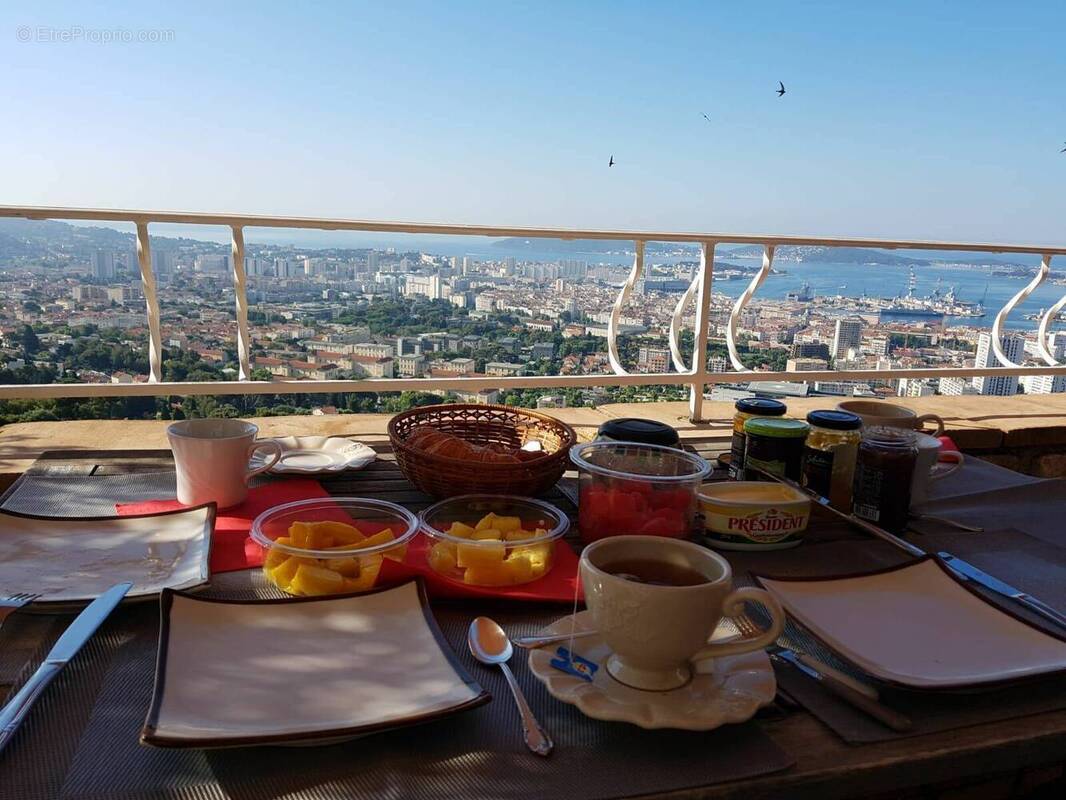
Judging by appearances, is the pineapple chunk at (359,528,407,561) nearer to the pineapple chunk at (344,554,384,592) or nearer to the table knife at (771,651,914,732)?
the pineapple chunk at (344,554,384,592)

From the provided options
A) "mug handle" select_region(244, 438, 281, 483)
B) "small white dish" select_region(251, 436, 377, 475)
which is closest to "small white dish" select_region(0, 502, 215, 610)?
"mug handle" select_region(244, 438, 281, 483)

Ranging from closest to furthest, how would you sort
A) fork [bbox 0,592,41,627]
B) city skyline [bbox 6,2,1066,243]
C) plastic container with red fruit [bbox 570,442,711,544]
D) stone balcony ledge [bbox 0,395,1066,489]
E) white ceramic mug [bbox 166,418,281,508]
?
1. fork [bbox 0,592,41,627]
2. plastic container with red fruit [bbox 570,442,711,544]
3. white ceramic mug [bbox 166,418,281,508]
4. stone balcony ledge [bbox 0,395,1066,489]
5. city skyline [bbox 6,2,1066,243]

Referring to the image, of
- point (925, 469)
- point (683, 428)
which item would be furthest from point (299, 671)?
point (683, 428)

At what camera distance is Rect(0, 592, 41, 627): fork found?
792 millimetres

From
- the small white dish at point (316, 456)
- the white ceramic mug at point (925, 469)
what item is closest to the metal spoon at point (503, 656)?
the small white dish at point (316, 456)

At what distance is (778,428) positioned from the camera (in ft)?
4.14

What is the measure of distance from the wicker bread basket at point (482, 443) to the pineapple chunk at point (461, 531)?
178 millimetres

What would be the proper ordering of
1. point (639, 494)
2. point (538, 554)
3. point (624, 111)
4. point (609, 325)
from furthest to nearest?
point (624, 111), point (609, 325), point (639, 494), point (538, 554)

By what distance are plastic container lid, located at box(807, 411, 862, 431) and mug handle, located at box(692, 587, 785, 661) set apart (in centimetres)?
64

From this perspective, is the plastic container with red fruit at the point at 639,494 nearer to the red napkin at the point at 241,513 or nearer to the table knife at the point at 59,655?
the red napkin at the point at 241,513

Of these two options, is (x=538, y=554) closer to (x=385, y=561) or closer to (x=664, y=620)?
(x=385, y=561)

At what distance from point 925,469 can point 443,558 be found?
34.4 inches

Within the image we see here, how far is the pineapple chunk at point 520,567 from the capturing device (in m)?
0.92
